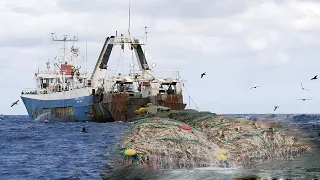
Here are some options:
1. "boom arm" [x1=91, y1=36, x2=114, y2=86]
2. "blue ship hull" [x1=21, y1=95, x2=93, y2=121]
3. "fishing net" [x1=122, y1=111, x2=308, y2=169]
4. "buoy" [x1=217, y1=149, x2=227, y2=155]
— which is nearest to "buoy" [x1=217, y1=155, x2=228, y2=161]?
"fishing net" [x1=122, y1=111, x2=308, y2=169]

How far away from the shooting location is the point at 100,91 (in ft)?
216

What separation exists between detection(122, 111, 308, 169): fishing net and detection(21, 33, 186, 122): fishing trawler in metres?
34.2

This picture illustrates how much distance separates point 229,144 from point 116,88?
45224 millimetres

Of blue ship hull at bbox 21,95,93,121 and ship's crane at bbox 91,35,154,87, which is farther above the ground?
ship's crane at bbox 91,35,154,87

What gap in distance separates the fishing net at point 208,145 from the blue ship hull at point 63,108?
139 feet

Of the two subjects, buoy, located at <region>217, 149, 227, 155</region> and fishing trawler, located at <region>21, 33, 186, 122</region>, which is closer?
buoy, located at <region>217, 149, 227, 155</region>

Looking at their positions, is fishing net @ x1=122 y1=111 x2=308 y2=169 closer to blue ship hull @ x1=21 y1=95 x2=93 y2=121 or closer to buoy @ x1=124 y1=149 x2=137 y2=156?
buoy @ x1=124 y1=149 x2=137 y2=156

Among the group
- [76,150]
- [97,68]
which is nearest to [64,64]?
[97,68]

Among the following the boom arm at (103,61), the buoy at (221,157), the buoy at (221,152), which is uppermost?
the boom arm at (103,61)

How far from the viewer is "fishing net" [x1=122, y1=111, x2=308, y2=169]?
19375mm

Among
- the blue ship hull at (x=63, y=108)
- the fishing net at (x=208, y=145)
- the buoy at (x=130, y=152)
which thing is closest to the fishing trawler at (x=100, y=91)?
the blue ship hull at (x=63, y=108)

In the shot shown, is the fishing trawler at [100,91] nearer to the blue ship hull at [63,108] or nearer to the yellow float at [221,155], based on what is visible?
the blue ship hull at [63,108]

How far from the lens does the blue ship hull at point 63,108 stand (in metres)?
68.9

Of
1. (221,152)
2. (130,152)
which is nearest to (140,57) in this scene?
(221,152)
